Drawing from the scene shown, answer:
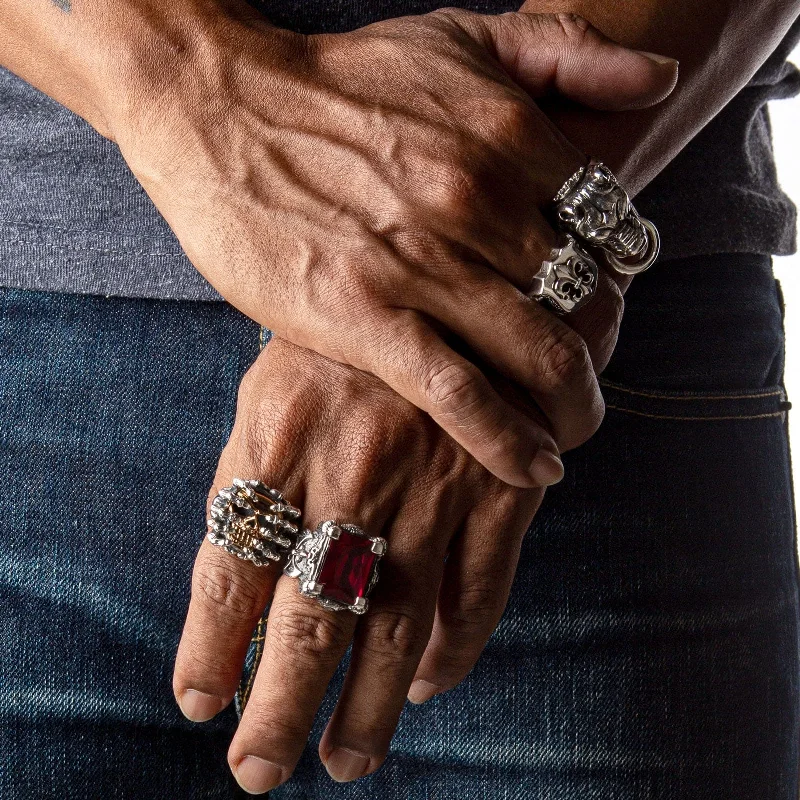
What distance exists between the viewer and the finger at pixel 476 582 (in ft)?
2.63

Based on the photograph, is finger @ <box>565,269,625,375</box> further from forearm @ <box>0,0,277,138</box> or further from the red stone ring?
forearm @ <box>0,0,277,138</box>

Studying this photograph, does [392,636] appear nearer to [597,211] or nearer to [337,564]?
[337,564]

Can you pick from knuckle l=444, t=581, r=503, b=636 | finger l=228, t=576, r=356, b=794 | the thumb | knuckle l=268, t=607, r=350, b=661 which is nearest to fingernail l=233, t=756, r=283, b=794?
finger l=228, t=576, r=356, b=794

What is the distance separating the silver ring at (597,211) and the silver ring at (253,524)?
0.36m

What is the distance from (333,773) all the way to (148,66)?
2.23 ft

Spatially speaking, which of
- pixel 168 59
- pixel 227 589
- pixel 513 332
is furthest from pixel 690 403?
pixel 168 59

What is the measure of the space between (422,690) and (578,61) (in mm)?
625

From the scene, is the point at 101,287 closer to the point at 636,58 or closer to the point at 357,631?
the point at 357,631

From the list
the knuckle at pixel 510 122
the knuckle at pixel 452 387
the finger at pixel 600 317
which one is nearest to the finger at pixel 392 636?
the knuckle at pixel 452 387

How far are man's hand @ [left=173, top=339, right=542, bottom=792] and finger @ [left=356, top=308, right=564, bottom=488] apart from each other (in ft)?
0.13

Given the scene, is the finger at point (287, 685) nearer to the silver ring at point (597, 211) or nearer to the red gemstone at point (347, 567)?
the red gemstone at point (347, 567)

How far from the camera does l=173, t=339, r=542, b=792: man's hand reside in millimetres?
757

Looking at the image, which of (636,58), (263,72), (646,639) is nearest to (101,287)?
(263,72)

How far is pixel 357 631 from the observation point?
0.79 meters
